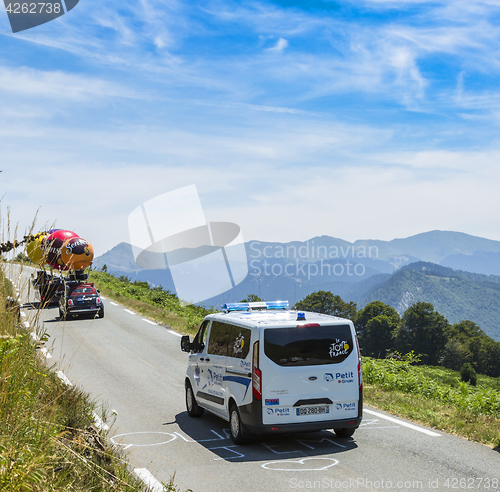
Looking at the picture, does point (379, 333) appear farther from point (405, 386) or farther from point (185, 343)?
point (185, 343)

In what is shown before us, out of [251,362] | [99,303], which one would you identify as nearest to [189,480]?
[251,362]

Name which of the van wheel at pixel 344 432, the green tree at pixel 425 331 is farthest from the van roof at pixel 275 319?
the green tree at pixel 425 331

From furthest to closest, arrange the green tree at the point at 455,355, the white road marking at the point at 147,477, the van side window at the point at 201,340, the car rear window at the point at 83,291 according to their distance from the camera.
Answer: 1. the green tree at the point at 455,355
2. the car rear window at the point at 83,291
3. the van side window at the point at 201,340
4. the white road marking at the point at 147,477

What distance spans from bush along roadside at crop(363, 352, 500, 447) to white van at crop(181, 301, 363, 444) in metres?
2.07

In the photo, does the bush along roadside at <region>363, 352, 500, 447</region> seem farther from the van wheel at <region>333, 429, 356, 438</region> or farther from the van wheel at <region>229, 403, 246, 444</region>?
the van wheel at <region>229, 403, 246, 444</region>

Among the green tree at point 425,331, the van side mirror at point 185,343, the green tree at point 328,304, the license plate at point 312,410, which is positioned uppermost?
the van side mirror at point 185,343

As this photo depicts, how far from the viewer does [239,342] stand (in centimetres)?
857

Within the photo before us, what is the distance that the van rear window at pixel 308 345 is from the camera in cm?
800

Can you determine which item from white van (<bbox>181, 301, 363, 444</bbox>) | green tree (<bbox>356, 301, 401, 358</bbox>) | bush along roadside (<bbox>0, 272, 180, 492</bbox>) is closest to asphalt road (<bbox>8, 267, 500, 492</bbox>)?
white van (<bbox>181, 301, 363, 444</bbox>)

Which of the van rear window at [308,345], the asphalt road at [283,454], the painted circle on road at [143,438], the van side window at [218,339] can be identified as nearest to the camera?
the asphalt road at [283,454]

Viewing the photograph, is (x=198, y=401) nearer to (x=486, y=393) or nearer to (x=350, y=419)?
(x=350, y=419)

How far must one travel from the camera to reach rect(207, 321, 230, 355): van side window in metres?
9.16

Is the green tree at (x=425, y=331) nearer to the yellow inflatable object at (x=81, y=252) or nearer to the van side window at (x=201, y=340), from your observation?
the yellow inflatable object at (x=81, y=252)

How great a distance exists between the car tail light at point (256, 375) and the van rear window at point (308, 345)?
16cm
